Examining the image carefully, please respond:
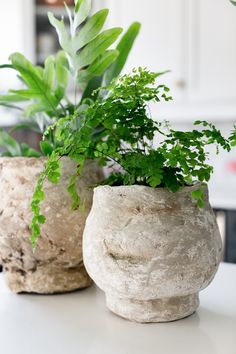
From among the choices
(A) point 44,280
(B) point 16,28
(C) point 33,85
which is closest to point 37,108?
(C) point 33,85

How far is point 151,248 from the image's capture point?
0.67m

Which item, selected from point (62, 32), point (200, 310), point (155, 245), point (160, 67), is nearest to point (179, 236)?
point (155, 245)

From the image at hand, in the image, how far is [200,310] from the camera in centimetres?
79

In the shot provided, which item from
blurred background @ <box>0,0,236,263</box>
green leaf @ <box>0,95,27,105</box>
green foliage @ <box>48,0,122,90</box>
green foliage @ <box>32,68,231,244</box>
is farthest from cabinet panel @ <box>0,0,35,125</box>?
green foliage @ <box>32,68,231,244</box>

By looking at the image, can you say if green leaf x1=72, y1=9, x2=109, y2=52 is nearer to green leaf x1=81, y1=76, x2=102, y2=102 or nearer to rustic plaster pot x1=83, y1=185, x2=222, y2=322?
green leaf x1=81, y1=76, x2=102, y2=102

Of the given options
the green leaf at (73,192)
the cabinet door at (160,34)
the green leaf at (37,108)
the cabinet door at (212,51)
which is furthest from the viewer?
the cabinet door at (160,34)

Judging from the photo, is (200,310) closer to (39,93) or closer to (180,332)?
(180,332)

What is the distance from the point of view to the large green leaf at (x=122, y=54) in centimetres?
90

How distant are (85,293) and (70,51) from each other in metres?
0.42

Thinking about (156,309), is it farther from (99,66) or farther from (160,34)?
(160,34)

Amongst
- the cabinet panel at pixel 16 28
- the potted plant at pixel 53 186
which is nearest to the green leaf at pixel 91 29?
the potted plant at pixel 53 186

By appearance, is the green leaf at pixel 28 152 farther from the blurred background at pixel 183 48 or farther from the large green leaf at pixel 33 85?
the blurred background at pixel 183 48

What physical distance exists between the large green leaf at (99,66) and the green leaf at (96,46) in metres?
0.02

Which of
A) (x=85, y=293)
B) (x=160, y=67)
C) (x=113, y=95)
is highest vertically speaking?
(x=160, y=67)
